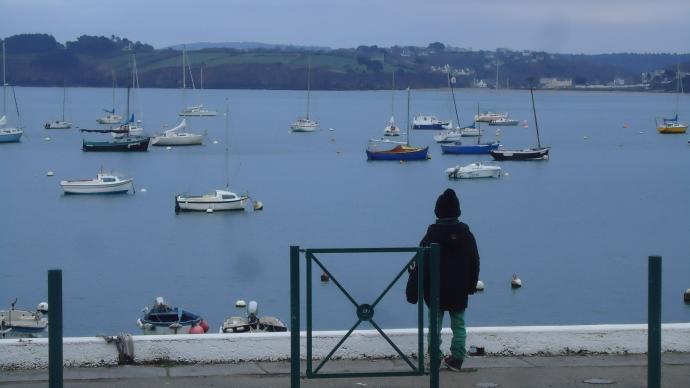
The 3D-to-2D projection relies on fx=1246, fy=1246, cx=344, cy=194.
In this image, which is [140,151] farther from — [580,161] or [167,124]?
[167,124]

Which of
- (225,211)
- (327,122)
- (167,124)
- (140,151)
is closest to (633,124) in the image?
(327,122)

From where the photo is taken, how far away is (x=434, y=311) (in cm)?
875

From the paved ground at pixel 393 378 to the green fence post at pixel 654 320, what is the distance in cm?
93

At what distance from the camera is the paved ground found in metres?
9.55

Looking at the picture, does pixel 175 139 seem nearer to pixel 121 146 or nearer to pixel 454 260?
pixel 121 146

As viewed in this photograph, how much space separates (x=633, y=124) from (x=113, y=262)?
135167mm

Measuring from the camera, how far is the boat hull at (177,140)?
354 feet

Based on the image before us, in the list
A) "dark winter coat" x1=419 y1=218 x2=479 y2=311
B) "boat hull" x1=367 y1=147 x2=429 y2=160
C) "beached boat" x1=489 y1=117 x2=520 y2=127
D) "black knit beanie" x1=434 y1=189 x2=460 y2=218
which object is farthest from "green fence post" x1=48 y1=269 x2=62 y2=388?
"beached boat" x1=489 y1=117 x2=520 y2=127

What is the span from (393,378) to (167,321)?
19900 mm

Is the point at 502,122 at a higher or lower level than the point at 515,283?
higher

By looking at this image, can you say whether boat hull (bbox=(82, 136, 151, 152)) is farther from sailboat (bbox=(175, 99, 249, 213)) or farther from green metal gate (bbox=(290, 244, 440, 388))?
green metal gate (bbox=(290, 244, 440, 388))

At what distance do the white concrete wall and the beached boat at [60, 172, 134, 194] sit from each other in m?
56.9

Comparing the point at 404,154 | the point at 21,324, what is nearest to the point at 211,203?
the point at 21,324

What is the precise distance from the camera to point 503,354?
10.6 m
